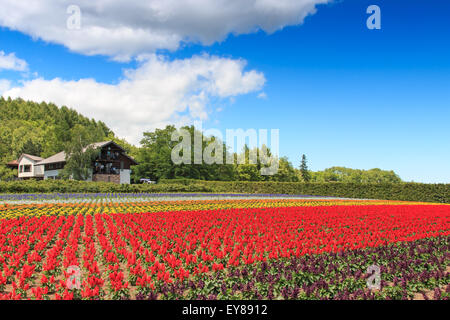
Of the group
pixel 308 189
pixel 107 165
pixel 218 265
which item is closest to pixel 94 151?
pixel 107 165

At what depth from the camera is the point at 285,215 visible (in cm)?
1853

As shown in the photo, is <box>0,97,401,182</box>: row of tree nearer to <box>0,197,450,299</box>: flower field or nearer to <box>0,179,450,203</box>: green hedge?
<box>0,179,450,203</box>: green hedge

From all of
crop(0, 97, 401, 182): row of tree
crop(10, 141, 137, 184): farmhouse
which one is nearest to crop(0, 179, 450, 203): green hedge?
crop(0, 97, 401, 182): row of tree

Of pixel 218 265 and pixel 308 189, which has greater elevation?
pixel 218 265

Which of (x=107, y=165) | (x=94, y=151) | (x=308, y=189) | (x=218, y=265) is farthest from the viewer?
(x=107, y=165)

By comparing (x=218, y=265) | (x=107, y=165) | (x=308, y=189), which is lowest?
(x=308, y=189)

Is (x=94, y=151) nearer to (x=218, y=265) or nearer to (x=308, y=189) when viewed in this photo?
(x=308, y=189)

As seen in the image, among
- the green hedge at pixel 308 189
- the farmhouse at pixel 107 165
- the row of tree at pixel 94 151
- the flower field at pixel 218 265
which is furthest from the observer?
the farmhouse at pixel 107 165

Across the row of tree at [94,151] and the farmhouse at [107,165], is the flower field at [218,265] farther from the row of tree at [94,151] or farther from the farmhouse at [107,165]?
the farmhouse at [107,165]

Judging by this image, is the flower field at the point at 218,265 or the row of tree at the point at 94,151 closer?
the flower field at the point at 218,265

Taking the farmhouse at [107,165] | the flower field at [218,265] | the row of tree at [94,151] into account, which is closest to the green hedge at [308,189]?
the row of tree at [94,151]

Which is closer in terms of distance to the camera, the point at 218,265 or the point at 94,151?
the point at 218,265
